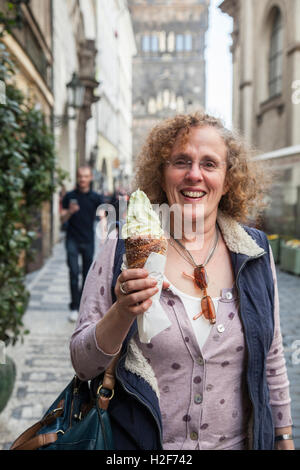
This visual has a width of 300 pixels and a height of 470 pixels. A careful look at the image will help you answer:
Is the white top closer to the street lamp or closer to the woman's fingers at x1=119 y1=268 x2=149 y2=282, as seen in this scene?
the woman's fingers at x1=119 y1=268 x2=149 y2=282

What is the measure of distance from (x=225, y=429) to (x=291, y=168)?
10080 mm

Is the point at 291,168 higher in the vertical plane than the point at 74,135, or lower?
lower

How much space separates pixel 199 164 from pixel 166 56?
73.9 metres

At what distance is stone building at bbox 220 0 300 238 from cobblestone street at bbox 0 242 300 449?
4.08m

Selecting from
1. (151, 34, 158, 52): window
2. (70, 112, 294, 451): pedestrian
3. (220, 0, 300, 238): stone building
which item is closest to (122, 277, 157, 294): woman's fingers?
(70, 112, 294, 451): pedestrian

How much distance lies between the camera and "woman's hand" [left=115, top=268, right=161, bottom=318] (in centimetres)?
118

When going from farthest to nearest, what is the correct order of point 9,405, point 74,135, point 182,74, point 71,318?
point 182,74 → point 74,135 → point 71,318 → point 9,405

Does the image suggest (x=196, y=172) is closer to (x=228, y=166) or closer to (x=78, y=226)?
(x=228, y=166)

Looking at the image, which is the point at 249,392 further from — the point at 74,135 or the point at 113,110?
the point at 113,110

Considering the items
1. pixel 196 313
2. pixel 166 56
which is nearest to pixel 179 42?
pixel 166 56

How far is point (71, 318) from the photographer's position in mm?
5660
